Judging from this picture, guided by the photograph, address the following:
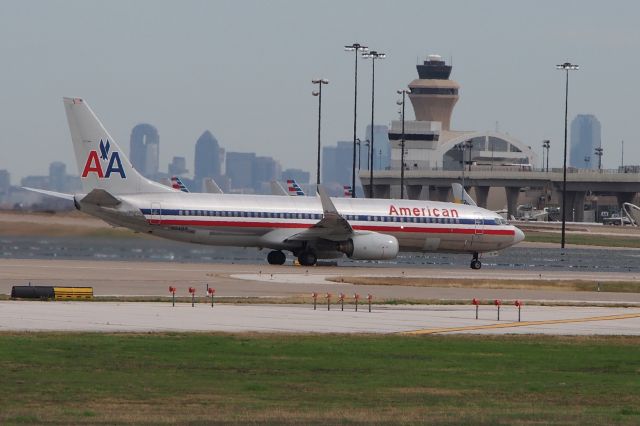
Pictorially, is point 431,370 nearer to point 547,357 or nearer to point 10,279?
point 547,357

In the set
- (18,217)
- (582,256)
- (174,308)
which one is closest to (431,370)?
(174,308)

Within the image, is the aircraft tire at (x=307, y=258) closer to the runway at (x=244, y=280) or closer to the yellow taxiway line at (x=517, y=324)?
the runway at (x=244, y=280)

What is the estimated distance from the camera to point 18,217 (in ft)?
252

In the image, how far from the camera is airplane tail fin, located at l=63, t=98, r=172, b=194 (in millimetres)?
64688

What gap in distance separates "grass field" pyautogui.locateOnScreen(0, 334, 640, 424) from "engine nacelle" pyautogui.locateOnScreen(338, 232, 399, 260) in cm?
3165

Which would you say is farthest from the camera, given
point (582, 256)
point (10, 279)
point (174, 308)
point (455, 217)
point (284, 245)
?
point (582, 256)

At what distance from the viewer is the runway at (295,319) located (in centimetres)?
3641

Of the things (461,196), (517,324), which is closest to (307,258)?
(517,324)

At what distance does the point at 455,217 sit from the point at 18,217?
2361 centimetres

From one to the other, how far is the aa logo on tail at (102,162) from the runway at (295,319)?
22.5 meters

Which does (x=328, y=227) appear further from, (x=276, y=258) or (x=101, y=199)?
(x=101, y=199)

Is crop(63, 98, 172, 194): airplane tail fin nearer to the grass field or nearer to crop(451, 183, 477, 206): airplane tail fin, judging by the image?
the grass field

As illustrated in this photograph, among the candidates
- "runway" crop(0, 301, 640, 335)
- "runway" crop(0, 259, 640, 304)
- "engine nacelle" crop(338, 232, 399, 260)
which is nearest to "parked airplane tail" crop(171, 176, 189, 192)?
"runway" crop(0, 259, 640, 304)

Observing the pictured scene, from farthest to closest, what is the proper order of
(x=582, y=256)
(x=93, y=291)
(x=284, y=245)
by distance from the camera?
(x=582, y=256) < (x=284, y=245) < (x=93, y=291)
